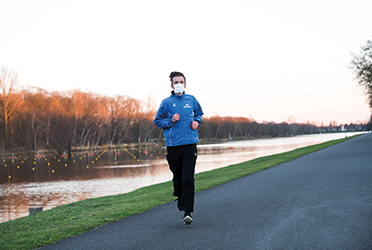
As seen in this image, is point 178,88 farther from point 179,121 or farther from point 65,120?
point 65,120

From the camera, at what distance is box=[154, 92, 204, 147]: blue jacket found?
19.7ft

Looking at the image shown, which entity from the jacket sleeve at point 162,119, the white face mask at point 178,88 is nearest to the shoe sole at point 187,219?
the jacket sleeve at point 162,119

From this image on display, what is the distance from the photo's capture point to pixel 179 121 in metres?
6.06

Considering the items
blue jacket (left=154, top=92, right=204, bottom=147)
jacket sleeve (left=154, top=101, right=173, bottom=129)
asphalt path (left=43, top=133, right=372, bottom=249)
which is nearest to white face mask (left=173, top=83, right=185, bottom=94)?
blue jacket (left=154, top=92, right=204, bottom=147)

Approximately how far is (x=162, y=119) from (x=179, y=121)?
0.29 metres

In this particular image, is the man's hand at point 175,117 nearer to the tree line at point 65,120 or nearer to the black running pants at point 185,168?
the black running pants at point 185,168

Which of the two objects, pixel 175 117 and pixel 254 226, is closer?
pixel 254 226

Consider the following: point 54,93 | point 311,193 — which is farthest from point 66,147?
point 311,193

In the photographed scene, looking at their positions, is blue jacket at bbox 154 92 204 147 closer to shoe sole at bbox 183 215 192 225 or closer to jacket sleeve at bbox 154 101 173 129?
jacket sleeve at bbox 154 101 173 129

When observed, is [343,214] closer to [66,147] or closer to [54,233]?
[54,233]

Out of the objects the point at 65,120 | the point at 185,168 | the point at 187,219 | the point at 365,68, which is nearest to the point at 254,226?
the point at 187,219

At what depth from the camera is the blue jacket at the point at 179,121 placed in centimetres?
602

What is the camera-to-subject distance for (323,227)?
5.44m

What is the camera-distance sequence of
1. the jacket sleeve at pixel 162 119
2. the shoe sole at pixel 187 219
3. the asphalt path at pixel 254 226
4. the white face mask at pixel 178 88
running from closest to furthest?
1. the asphalt path at pixel 254 226
2. the shoe sole at pixel 187 219
3. the jacket sleeve at pixel 162 119
4. the white face mask at pixel 178 88
